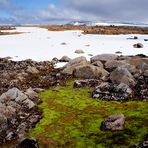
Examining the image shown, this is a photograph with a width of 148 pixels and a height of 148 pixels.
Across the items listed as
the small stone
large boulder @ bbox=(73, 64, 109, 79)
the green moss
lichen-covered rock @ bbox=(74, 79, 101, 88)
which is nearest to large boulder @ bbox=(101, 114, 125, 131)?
the green moss

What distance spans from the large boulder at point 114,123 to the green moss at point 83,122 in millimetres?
291

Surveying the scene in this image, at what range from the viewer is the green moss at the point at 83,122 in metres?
17.8

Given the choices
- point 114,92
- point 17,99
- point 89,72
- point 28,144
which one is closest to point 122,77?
point 114,92

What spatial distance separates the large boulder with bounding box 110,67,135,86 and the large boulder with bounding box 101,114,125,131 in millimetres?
8336

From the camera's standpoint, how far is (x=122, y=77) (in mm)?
27906

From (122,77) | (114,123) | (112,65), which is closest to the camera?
(114,123)

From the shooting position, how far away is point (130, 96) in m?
25.0

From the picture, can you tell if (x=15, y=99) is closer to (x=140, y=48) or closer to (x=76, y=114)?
(x=76, y=114)

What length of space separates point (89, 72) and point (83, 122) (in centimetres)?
1146

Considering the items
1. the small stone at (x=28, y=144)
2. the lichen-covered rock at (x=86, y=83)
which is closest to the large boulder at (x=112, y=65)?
the lichen-covered rock at (x=86, y=83)

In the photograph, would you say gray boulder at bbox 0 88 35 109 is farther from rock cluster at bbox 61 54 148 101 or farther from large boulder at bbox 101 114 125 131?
large boulder at bbox 101 114 125 131

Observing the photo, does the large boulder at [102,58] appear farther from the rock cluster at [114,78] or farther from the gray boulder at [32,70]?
the gray boulder at [32,70]

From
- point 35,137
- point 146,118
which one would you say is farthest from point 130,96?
point 35,137

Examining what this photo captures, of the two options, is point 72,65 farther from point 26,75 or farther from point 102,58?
point 102,58
